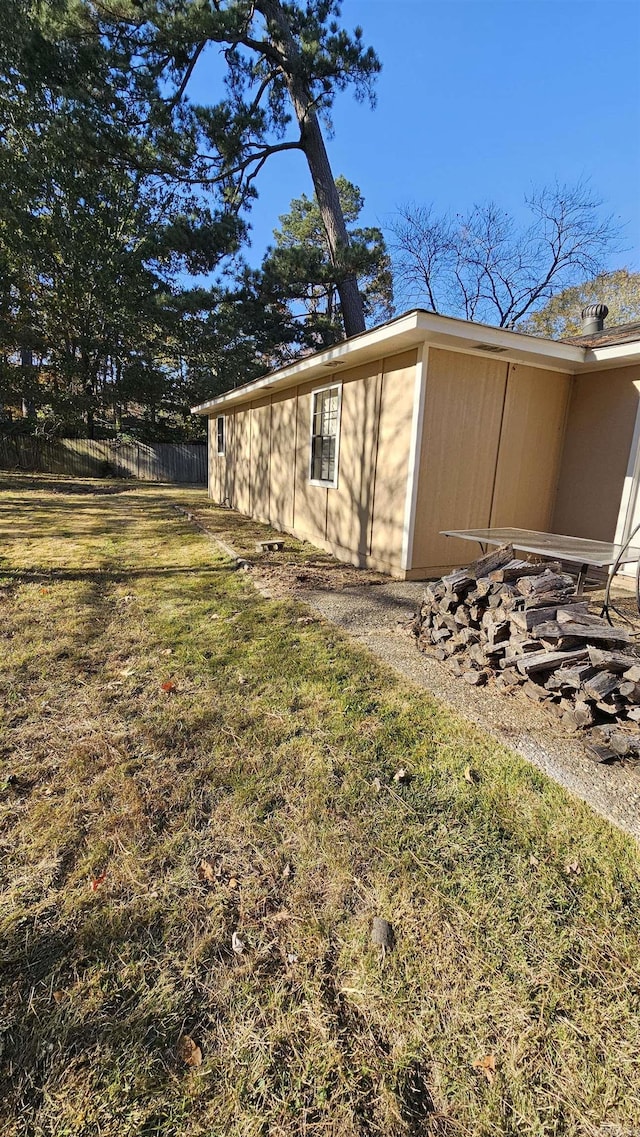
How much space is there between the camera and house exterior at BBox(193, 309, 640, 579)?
5141 mm

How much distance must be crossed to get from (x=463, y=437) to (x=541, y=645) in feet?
10.7

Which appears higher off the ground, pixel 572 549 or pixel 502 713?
pixel 572 549

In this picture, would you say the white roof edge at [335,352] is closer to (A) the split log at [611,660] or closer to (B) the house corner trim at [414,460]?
(B) the house corner trim at [414,460]

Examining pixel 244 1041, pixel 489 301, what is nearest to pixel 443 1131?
pixel 244 1041

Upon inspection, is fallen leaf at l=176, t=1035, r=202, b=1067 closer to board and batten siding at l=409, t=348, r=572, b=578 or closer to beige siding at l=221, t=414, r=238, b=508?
board and batten siding at l=409, t=348, r=572, b=578

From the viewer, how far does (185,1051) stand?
1192 mm

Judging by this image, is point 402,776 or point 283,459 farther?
point 283,459

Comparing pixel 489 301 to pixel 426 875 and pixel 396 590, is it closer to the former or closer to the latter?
pixel 396 590

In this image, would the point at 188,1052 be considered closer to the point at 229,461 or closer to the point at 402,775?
the point at 402,775

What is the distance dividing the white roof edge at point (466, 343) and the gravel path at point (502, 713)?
2640mm

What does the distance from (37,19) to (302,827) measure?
580 inches

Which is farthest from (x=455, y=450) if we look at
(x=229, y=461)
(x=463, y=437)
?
(x=229, y=461)

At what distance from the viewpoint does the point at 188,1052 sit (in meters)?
1.19

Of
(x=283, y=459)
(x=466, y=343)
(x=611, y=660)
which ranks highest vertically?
(x=466, y=343)
